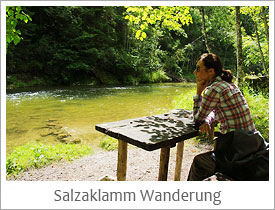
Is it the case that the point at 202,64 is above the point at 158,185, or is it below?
above

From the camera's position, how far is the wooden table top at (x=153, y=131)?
1.97m

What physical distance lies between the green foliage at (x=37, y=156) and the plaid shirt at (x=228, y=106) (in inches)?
135

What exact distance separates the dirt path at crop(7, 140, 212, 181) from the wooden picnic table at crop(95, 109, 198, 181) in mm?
1294

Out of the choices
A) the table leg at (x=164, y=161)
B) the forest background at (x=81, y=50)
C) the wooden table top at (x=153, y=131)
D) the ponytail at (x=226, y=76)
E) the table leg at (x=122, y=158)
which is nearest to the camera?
the wooden table top at (x=153, y=131)

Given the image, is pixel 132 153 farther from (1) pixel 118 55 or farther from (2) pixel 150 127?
(1) pixel 118 55

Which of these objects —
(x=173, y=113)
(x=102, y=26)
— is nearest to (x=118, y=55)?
(x=102, y=26)

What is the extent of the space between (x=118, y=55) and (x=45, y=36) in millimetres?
6683

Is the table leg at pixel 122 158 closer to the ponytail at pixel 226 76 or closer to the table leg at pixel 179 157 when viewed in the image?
the table leg at pixel 179 157

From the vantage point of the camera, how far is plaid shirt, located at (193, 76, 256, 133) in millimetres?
2020

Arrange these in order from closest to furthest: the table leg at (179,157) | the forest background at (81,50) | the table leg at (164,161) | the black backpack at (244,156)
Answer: the black backpack at (244,156) → the table leg at (164,161) → the table leg at (179,157) → the forest background at (81,50)

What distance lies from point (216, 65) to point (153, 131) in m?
0.93

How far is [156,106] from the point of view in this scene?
1041cm

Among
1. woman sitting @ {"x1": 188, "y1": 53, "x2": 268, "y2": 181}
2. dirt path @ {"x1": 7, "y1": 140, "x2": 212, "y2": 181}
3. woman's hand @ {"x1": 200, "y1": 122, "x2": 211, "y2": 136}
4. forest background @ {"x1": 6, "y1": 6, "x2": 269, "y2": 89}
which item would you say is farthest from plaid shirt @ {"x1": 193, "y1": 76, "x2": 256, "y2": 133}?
forest background @ {"x1": 6, "y1": 6, "x2": 269, "y2": 89}

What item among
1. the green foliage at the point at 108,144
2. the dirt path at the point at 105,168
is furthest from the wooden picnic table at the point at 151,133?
the green foliage at the point at 108,144
